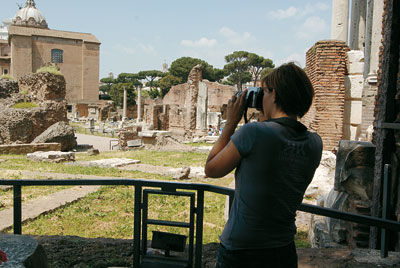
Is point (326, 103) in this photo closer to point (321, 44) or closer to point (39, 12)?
point (321, 44)

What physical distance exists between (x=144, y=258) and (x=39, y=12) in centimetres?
6874

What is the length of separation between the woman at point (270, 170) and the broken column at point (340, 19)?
1108 cm

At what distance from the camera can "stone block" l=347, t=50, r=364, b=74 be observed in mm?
8938

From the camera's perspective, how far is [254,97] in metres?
1.66

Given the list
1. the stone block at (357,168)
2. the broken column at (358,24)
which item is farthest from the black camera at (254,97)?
the broken column at (358,24)

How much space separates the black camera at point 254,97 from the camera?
164cm

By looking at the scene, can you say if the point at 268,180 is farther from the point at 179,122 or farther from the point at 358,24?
the point at 179,122

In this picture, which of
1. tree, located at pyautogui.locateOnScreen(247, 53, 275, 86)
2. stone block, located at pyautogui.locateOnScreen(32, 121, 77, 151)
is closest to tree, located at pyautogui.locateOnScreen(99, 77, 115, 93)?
tree, located at pyautogui.locateOnScreen(247, 53, 275, 86)

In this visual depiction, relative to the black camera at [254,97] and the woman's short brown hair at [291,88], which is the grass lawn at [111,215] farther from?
the woman's short brown hair at [291,88]

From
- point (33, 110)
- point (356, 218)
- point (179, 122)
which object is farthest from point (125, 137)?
point (356, 218)

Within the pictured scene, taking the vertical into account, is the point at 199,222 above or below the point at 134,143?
above

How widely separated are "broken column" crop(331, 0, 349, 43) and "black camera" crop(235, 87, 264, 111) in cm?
1103

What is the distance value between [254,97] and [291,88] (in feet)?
0.62

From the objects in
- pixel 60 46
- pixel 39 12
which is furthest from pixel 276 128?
pixel 39 12
